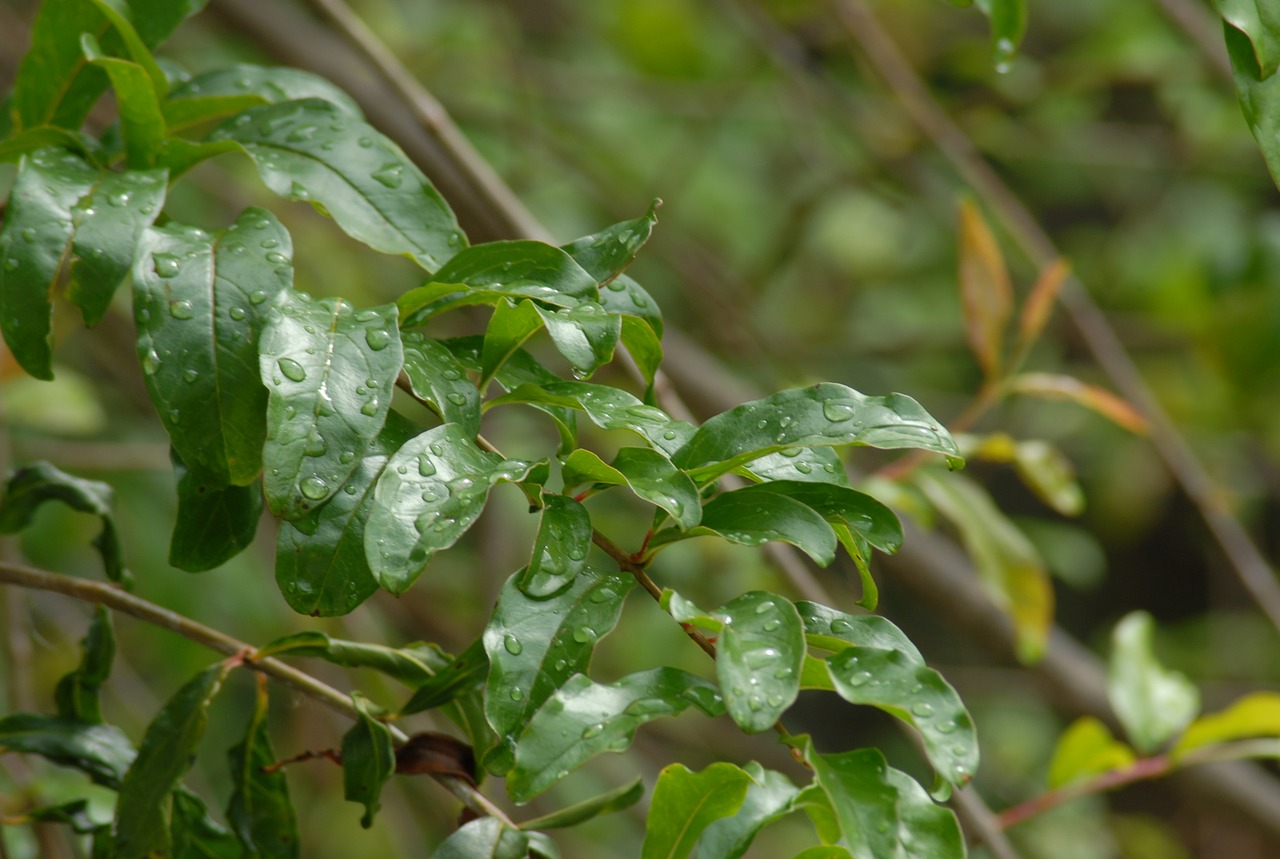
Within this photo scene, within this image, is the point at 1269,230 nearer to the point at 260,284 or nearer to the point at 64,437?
the point at 260,284

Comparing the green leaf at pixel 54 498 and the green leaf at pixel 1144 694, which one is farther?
the green leaf at pixel 1144 694

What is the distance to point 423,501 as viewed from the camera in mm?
403

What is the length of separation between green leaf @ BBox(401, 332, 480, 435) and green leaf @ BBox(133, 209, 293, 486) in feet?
0.18

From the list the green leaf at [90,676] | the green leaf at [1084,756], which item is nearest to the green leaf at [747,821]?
the green leaf at [90,676]

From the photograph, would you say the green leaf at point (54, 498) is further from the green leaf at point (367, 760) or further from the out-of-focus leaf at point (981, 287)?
the out-of-focus leaf at point (981, 287)

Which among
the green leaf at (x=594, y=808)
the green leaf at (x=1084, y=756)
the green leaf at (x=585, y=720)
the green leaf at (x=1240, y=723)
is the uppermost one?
the green leaf at (x=585, y=720)

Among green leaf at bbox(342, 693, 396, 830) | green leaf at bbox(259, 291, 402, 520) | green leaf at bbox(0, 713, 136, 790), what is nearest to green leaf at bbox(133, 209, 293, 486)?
green leaf at bbox(259, 291, 402, 520)

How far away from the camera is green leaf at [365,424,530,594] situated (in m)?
0.39

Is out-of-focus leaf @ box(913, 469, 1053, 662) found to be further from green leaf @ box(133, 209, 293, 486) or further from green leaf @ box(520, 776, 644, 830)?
green leaf @ box(133, 209, 293, 486)

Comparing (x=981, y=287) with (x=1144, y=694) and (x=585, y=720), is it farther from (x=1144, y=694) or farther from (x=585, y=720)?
(x=585, y=720)

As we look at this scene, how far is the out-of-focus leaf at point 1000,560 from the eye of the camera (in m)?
1.08

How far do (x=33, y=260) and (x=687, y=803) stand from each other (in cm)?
33

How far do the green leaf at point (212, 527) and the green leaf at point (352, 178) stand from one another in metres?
0.12

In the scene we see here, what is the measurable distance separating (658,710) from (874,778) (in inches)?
3.1
